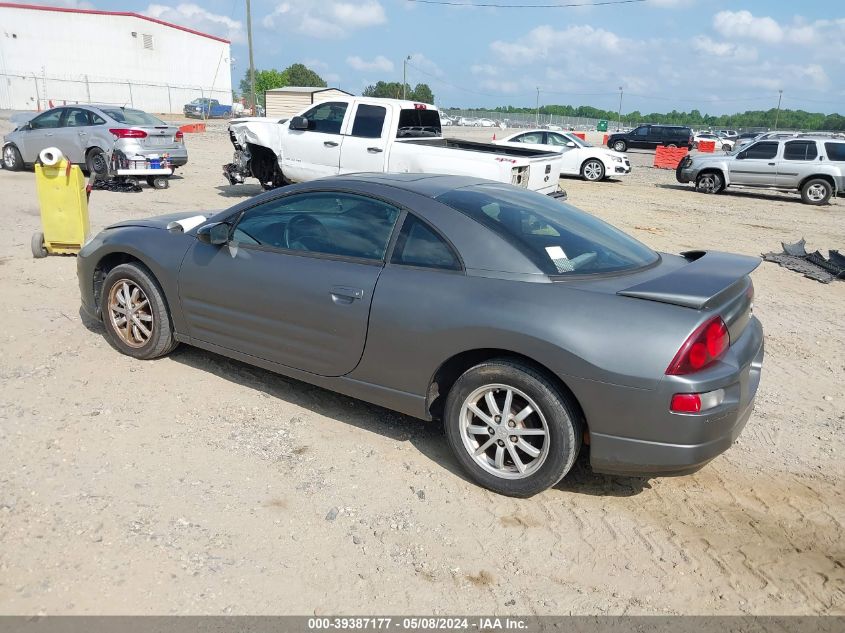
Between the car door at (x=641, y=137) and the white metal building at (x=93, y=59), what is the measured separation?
34.1m

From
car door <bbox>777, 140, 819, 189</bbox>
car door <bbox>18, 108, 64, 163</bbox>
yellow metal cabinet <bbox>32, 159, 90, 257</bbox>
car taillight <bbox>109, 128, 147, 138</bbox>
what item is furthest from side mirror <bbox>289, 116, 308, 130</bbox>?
car door <bbox>777, 140, 819, 189</bbox>

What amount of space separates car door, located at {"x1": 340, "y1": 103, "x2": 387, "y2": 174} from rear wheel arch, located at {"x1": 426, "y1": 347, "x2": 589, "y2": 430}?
26.0 feet

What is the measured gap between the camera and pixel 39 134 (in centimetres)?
1520

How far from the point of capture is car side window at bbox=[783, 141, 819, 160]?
1748 cm

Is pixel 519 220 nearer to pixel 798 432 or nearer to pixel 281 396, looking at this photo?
pixel 281 396

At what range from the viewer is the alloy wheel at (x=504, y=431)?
3.31 metres

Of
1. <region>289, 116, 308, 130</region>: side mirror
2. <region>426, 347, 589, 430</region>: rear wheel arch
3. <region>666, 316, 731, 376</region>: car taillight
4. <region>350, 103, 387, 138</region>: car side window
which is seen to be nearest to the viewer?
<region>666, 316, 731, 376</region>: car taillight

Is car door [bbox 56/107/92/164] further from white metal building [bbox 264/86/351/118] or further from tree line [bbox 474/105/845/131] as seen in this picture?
tree line [bbox 474/105/845/131]

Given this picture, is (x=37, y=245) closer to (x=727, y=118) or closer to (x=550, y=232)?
(x=550, y=232)

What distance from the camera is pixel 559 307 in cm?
320

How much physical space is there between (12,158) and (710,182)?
18.2m

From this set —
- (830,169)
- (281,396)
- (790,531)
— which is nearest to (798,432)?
(790,531)

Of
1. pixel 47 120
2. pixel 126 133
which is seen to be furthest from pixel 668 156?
pixel 47 120

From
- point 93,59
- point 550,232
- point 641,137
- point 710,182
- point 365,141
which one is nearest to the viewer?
point 550,232
